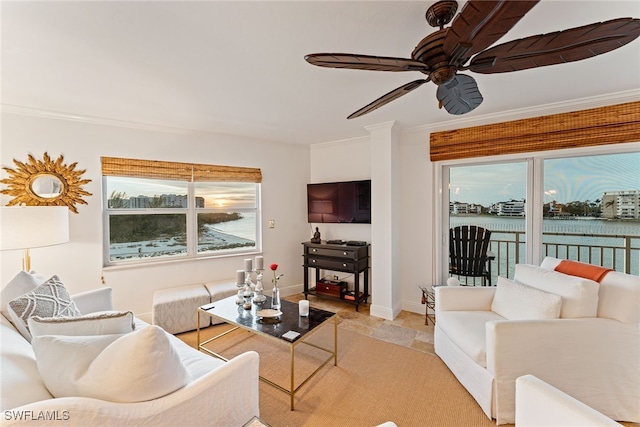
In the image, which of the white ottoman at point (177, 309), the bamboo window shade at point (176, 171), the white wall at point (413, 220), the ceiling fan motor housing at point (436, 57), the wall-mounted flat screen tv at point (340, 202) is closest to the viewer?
the ceiling fan motor housing at point (436, 57)

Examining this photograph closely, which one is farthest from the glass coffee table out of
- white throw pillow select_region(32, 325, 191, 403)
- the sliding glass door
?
the sliding glass door

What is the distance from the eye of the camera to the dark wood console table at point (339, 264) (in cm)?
353

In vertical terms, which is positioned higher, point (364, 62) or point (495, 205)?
point (364, 62)

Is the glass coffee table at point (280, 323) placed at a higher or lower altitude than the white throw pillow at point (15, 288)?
lower

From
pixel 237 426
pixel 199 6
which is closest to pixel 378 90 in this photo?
pixel 199 6

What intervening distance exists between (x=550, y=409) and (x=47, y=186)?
420cm

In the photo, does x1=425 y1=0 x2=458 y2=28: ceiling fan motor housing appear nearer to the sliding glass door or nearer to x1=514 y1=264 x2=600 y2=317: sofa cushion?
x1=514 y1=264 x2=600 y2=317: sofa cushion

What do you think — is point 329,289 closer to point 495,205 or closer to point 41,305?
point 495,205

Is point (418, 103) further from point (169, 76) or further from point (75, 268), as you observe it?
point (75, 268)

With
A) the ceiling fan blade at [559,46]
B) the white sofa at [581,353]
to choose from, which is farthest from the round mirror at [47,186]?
the white sofa at [581,353]

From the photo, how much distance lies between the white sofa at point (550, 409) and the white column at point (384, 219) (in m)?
2.16

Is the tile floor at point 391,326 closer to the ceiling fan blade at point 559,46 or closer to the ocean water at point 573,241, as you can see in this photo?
the ocean water at point 573,241

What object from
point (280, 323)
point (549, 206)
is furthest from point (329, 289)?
point (549, 206)

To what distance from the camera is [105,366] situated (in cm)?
101
